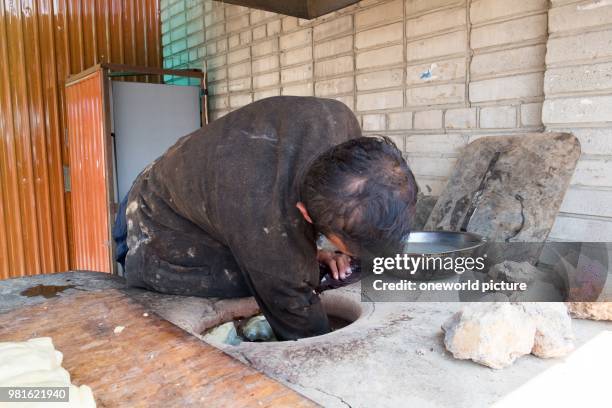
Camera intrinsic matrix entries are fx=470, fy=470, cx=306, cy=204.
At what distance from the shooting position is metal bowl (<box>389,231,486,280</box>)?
1933 mm

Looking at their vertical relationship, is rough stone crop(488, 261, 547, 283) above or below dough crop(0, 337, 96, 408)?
below

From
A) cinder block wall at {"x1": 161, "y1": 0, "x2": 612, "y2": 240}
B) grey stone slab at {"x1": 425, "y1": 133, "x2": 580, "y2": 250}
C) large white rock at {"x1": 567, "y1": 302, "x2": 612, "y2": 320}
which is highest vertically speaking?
cinder block wall at {"x1": 161, "y1": 0, "x2": 612, "y2": 240}

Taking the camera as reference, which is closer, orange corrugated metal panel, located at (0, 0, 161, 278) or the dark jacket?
the dark jacket

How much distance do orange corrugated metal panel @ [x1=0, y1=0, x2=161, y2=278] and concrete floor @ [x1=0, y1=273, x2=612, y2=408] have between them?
3636 millimetres

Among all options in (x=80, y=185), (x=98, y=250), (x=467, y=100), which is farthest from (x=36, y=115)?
(x=467, y=100)

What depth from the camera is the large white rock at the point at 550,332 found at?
1436mm

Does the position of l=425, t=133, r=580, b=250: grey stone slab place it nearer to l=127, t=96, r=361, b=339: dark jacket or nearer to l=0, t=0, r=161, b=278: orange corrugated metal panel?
l=127, t=96, r=361, b=339: dark jacket

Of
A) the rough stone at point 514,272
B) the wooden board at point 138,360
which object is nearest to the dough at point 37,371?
the wooden board at point 138,360

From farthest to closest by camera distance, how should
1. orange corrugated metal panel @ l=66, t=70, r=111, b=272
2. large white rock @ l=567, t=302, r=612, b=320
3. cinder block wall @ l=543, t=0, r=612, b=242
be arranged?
orange corrugated metal panel @ l=66, t=70, r=111, b=272, cinder block wall @ l=543, t=0, r=612, b=242, large white rock @ l=567, t=302, r=612, b=320

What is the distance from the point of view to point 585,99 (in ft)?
7.22

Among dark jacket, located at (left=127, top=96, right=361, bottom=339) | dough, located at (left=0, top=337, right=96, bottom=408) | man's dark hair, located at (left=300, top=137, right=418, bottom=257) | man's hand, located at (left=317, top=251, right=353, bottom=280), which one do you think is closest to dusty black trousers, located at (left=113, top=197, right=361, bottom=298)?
dark jacket, located at (left=127, top=96, right=361, bottom=339)

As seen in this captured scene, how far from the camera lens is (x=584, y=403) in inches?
48.5

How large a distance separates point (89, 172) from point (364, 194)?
414 cm

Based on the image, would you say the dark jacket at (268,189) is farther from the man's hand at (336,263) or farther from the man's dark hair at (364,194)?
the man's hand at (336,263)
